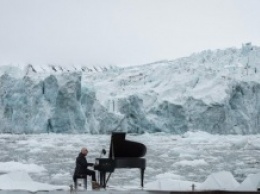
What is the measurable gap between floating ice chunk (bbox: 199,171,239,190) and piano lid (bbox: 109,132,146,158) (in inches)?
55.5

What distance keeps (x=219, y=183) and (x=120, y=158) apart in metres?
1.92

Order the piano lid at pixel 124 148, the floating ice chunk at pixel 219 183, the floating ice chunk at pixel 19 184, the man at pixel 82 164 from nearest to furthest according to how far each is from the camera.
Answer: the floating ice chunk at pixel 19 184 < the floating ice chunk at pixel 219 183 < the man at pixel 82 164 < the piano lid at pixel 124 148

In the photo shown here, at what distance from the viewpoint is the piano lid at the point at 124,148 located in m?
9.32

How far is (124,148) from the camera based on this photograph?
30.9 feet

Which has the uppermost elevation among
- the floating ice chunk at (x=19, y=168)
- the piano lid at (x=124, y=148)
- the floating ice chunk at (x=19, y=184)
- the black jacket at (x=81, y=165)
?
the piano lid at (x=124, y=148)

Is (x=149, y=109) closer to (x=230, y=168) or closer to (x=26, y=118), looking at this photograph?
(x=26, y=118)

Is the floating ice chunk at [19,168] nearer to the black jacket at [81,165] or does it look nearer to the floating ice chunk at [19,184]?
the floating ice chunk at [19,184]

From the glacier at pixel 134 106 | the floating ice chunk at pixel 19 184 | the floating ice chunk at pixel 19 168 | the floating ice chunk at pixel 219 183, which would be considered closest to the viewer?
the floating ice chunk at pixel 19 184

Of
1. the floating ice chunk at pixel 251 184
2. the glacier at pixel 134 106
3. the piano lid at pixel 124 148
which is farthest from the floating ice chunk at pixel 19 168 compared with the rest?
the glacier at pixel 134 106

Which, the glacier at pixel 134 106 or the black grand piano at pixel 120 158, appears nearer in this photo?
the black grand piano at pixel 120 158

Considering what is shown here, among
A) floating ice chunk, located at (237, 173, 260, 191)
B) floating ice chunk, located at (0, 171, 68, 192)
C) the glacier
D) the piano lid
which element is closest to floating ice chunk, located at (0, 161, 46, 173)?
floating ice chunk, located at (0, 171, 68, 192)

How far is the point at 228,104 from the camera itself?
54.0m

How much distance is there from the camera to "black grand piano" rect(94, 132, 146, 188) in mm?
9000

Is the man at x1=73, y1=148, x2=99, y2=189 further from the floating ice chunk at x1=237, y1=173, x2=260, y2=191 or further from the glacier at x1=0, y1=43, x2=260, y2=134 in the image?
the glacier at x1=0, y1=43, x2=260, y2=134
